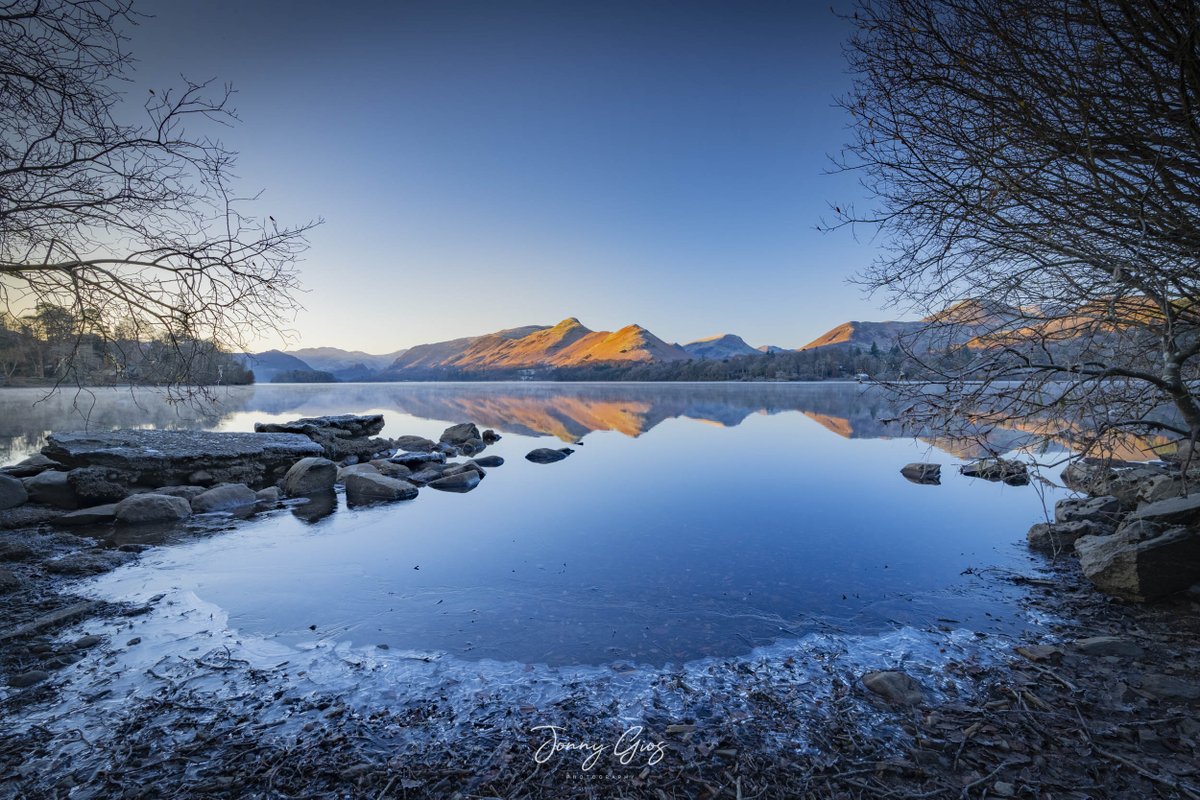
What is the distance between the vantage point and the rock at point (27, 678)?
3.93 m

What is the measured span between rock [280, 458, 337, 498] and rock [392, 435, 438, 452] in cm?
602

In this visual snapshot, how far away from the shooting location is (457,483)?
12570mm

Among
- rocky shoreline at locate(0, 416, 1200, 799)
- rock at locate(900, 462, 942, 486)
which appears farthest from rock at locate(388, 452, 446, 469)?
rock at locate(900, 462, 942, 486)

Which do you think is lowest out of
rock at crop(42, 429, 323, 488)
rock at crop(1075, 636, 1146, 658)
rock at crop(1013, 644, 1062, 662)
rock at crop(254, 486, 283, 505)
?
rock at crop(254, 486, 283, 505)

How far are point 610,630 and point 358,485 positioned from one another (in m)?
8.67

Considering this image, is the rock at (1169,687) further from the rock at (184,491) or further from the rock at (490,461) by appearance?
the rock at (490,461)

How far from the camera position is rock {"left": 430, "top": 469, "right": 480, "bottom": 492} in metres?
12.4

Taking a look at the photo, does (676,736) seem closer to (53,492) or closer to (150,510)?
(150,510)

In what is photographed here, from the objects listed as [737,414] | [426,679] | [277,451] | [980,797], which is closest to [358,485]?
[277,451]

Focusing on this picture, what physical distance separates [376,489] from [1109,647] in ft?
39.0

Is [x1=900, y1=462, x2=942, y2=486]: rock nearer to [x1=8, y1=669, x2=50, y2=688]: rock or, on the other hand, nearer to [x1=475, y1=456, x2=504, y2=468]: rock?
[x1=475, y1=456, x2=504, y2=468]: rock

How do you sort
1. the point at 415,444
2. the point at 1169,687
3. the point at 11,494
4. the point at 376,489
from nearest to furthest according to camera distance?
the point at 1169,687, the point at 11,494, the point at 376,489, the point at 415,444

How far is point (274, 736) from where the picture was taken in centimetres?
336

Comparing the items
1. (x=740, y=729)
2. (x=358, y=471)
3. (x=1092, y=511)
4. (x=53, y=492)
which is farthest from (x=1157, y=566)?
(x=53, y=492)
